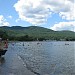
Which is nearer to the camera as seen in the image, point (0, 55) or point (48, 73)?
point (48, 73)

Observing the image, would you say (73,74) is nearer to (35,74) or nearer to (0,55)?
(35,74)

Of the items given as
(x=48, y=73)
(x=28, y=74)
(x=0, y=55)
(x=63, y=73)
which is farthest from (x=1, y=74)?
(x=0, y=55)

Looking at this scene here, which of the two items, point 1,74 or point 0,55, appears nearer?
point 1,74

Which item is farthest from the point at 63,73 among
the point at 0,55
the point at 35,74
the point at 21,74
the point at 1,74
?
the point at 0,55

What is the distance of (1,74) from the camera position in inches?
1102

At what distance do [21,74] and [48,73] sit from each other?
4202mm

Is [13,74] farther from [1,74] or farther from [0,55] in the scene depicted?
[0,55]

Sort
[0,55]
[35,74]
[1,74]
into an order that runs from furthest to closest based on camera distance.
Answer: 1. [0,55]
2. [35,74]
3. [1,74]

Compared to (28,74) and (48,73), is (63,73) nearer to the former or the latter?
(48,73)

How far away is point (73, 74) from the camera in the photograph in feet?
101

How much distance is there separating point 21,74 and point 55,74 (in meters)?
4.56

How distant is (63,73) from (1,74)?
8.36 m

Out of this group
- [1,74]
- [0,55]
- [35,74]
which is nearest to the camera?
[1,74]

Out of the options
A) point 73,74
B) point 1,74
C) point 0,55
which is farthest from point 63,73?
point 0,55
